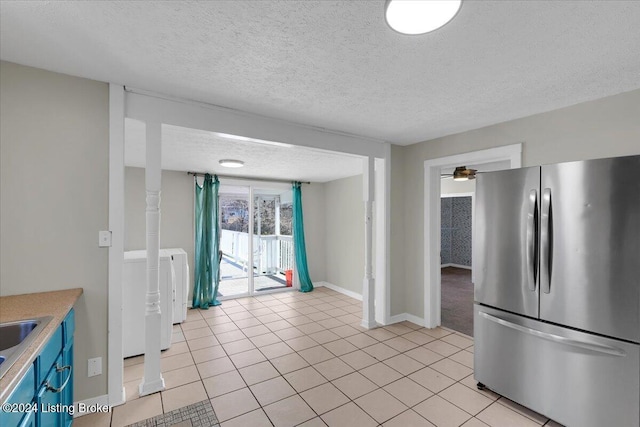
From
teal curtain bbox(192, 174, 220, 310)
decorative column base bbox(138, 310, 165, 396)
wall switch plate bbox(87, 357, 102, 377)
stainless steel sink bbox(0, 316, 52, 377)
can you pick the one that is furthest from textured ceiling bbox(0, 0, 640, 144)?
teal curtain bbox(192, 174, 220, 310)

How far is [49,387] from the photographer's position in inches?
56.2

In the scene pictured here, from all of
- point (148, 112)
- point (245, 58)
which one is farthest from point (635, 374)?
point (148, 112)

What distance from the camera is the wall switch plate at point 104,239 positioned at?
216cm

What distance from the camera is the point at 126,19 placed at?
148 centimetres

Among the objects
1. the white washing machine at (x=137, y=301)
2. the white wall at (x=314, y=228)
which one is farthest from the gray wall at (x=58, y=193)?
the white wall at (x=314, y=228)

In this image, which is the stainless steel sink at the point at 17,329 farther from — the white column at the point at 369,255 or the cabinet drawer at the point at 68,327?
the white column at the point at 369,255

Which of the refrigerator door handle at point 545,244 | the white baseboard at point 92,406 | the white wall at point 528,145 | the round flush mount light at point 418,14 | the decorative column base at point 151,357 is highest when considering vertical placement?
the round flush mount light at point 418,14

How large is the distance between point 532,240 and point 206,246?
4.64m

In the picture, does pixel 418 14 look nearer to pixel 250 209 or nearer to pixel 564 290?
pixel 564 290

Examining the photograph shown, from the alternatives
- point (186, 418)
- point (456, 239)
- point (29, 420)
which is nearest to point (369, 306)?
point (186, 418)

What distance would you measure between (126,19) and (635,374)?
360cm

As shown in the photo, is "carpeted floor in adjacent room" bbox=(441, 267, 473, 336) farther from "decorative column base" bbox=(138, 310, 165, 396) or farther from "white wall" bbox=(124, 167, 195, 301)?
"white wall" bbox=(124, 167, 195, 301)

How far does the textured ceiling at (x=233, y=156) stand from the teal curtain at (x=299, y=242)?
0.58 meters

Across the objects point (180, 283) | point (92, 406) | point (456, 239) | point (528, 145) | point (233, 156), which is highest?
point (233, 156)
